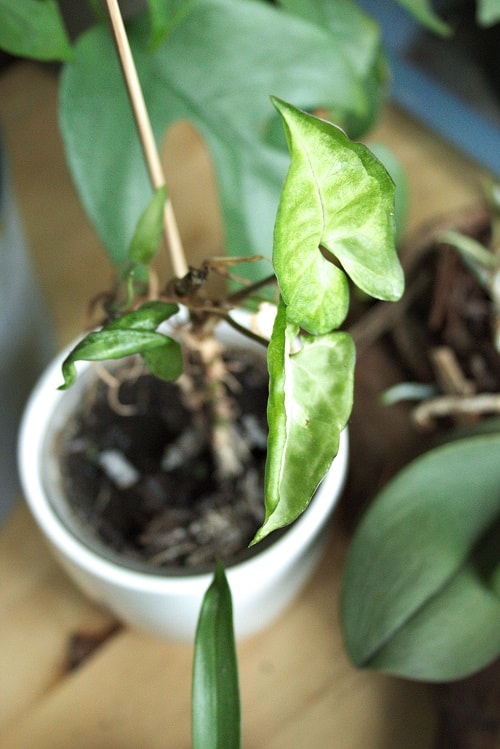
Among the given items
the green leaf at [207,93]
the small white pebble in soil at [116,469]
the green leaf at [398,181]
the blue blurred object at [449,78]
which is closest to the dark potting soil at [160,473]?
the small white pebble in soil at [116,469]

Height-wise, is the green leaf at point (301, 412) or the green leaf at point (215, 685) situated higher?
the green leaf at point (301, 412)

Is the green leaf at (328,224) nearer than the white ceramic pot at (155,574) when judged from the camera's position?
Yes

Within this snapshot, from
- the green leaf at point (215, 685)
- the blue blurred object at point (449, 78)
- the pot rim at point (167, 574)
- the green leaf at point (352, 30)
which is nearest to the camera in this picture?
the green leaf at point (215, 685)

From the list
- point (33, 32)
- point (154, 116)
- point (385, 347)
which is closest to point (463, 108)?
point (385, 347)

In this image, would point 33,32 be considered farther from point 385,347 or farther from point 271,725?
→ point 271,725

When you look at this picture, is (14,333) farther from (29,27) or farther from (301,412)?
(301,412)

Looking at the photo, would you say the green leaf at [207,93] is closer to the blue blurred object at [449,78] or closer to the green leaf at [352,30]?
the green leaf at [352,30]

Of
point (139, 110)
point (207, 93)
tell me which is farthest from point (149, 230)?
point (207, 93)
